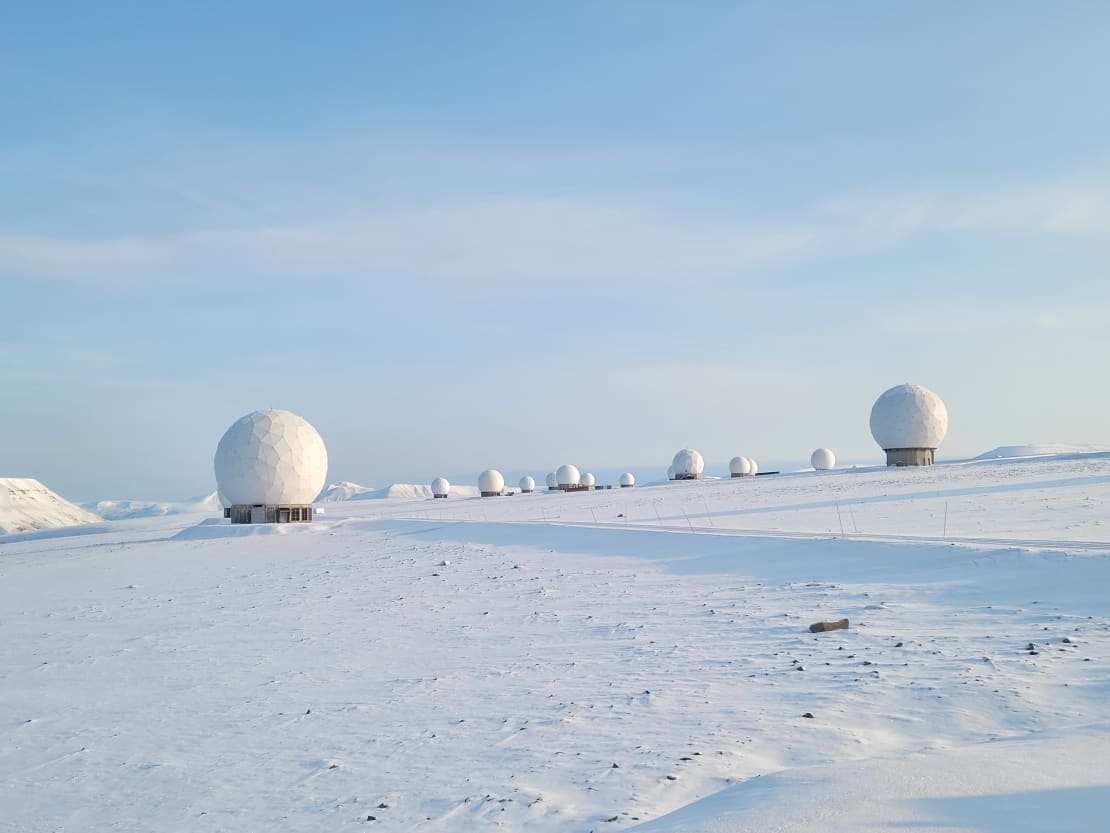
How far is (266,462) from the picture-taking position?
3334cm

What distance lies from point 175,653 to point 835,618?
858 centimetres

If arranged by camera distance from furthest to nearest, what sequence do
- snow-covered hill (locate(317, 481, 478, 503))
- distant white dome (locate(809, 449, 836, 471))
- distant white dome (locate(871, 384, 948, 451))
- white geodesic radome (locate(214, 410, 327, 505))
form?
snow-covered hill (locate(317, 481, 478, 503)), distant white dome (locate(809, 449, 836, 471)), distant white dome (locate(871, 384, 948, 451)), white geodesic radome (locate(214, 410, 327, 505))

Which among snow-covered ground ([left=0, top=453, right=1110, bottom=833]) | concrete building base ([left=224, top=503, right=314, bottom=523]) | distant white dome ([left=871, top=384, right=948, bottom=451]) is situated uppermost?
distant white dome ([left=871, top=384, right=948, bottom=451])

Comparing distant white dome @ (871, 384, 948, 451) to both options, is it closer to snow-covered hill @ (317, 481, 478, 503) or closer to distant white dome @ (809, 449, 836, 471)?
distant white dome @ (809, 449, 836, 471)

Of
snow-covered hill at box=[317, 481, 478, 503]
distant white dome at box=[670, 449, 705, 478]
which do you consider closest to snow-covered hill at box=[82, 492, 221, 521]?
snow-covered hill at box=[317, 481, 478, 503]

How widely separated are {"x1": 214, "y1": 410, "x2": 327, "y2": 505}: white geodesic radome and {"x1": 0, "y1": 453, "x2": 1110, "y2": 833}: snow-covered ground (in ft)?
52.1

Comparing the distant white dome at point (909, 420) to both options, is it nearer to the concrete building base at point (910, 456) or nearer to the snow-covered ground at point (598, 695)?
the concrete building base at point (910, 456)

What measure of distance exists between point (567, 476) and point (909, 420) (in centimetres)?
3371

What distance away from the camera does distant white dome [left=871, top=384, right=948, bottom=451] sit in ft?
157

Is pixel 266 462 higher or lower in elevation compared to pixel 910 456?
higher

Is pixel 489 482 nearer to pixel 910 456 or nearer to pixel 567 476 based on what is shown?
pixel 567 476

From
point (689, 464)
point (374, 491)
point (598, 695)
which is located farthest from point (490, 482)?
point (598, 695)

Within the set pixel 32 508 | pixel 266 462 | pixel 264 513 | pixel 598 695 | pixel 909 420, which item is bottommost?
pixel 598 695

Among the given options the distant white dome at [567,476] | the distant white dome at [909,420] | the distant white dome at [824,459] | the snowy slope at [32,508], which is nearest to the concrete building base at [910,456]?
the distant white dome at [909,420]
